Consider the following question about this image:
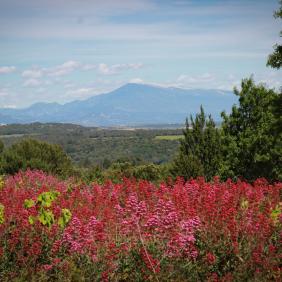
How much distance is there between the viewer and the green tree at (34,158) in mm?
49250

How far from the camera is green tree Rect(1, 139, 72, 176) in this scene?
49250mm

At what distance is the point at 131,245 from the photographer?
7.14 metres

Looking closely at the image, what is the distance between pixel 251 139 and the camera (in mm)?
39469

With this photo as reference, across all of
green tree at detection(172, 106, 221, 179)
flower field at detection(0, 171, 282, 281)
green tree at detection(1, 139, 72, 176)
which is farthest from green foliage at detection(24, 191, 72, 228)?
green tree at detection(1, 139, 72, 176)

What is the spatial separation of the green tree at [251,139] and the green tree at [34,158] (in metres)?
17.2

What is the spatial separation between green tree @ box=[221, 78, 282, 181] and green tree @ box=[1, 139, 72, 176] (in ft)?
56.4

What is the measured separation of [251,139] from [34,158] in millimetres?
25283

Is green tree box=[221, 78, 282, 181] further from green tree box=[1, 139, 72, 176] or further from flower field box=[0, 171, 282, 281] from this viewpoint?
flower field box=[0, 171, 282, 281]

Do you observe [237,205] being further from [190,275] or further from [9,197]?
[9,197]

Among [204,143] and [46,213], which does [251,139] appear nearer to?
[204,143]

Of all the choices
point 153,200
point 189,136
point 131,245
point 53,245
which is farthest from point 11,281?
point 189,136

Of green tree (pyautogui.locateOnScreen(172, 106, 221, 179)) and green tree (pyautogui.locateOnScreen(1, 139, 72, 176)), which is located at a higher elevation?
green tree (pyautogui.locateOnScreen(172, 106, 221, 179))

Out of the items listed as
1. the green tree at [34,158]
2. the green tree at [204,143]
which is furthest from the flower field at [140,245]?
the green tree at [34,158]

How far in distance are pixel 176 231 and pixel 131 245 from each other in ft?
2.47
